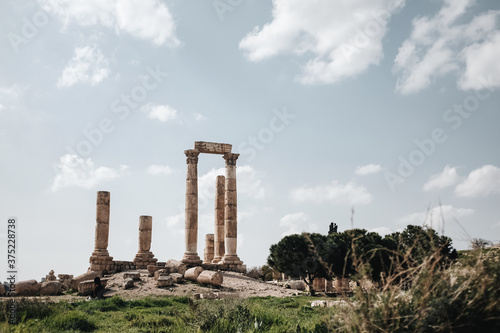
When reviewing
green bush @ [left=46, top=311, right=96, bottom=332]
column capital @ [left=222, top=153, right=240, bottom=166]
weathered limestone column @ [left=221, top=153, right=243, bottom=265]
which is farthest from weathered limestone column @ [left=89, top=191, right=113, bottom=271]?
green bush @ [left=46, top=311, right=96, bottom=332]

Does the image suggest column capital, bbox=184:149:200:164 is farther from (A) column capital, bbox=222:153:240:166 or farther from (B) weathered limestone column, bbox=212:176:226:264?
(B) weathered limestone column, bbox=212:176:226:264

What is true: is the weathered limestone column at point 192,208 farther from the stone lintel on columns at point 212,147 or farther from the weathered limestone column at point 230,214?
the weathered limestone column at point 230,214

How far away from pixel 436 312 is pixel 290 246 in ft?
92.6

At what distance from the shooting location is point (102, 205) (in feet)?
106

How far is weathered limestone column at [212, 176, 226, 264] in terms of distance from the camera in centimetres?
3672

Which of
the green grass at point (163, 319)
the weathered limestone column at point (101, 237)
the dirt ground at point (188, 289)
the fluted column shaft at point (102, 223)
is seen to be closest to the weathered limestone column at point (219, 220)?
the dirt ground at point (188, 289)

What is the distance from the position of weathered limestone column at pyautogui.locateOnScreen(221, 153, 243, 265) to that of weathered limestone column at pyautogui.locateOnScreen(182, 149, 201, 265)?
2444 mm

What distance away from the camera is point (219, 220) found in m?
37.4

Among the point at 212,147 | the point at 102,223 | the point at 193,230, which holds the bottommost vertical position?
the point at 193,230

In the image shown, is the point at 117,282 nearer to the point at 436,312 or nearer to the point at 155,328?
the point at 155,328

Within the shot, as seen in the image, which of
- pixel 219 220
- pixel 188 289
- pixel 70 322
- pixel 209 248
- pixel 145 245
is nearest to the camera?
pixel 70 322

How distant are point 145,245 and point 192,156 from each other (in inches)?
289

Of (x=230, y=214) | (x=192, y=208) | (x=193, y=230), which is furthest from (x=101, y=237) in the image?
(x=230, y=214)

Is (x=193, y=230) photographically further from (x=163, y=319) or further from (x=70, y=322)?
(x=70, y=322)
